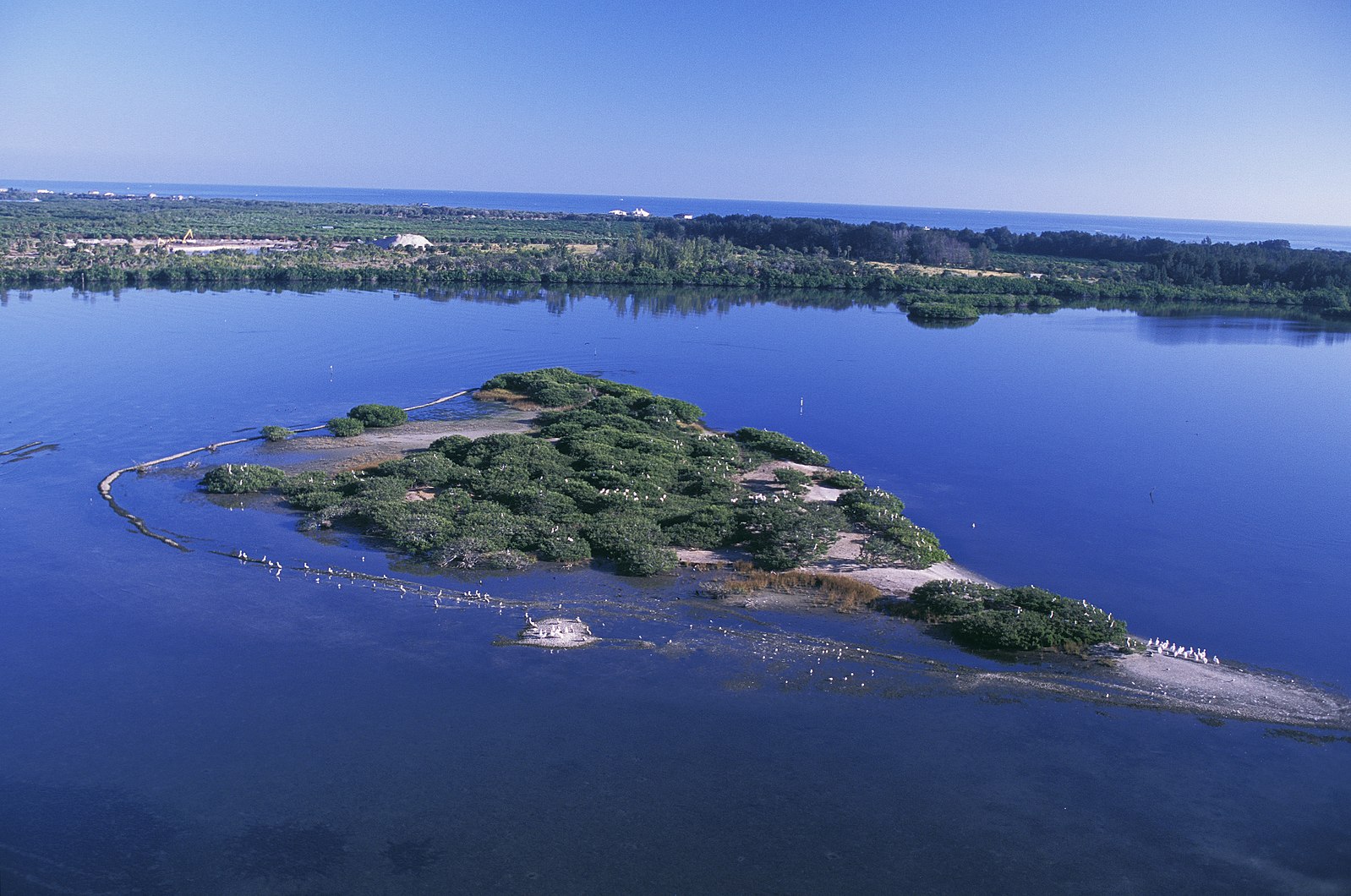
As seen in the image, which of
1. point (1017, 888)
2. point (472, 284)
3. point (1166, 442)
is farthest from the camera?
point (472, 284)

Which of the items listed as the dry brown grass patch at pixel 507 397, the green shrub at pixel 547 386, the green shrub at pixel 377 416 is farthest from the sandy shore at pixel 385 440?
the green shrub at pixel 547 386

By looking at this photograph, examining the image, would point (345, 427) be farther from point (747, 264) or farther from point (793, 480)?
point (747, 264)

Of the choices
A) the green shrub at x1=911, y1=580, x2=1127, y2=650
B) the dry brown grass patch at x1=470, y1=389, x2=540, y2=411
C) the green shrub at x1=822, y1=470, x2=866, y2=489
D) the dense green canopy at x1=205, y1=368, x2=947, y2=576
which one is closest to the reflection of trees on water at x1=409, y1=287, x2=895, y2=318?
the dry brown grass patch at x1=470, y1=389, x2=540, y2=411

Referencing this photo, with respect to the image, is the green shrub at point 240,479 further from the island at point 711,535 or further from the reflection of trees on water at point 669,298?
the reflection of trees on water at point 669,298

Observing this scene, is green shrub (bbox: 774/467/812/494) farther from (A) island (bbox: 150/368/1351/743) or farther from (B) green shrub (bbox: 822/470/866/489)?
(B) green shrub (bbox: 822/470/866/489)

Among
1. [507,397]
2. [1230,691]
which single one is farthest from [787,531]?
[507,397]

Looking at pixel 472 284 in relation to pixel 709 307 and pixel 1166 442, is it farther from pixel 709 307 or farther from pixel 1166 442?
pixel 1166 442

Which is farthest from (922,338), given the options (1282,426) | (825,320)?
(1282,426)
